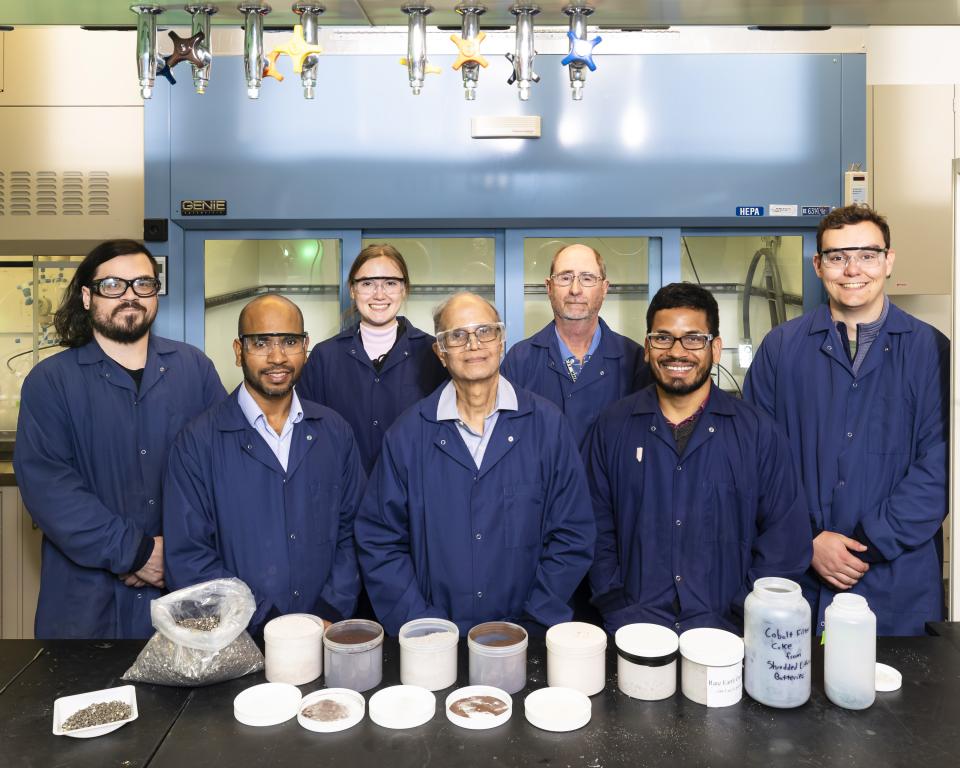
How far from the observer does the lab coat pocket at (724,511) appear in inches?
82.2

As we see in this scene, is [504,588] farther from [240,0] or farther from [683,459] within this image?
[240,0]

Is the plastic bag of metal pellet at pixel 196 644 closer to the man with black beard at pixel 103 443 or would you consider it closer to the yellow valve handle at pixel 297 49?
the man with black beard at pixel 103 443

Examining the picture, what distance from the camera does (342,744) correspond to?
1332 millimetres

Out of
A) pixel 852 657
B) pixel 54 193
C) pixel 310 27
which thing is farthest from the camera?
pixel 54 193

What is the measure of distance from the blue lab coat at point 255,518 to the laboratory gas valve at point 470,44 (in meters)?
1.01

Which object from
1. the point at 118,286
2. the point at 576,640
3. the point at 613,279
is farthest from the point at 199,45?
the point at 613,279

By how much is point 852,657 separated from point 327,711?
90 centimetres

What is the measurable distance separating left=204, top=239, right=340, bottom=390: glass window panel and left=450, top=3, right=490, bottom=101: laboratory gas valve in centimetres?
194

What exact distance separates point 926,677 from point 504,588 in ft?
3.06

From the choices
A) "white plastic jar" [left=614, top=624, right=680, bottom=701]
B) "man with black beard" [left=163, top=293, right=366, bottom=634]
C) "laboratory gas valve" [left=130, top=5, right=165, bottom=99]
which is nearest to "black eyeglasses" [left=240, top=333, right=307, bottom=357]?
"man with black beard" [left=163, top=293, right=366, bottom=634]

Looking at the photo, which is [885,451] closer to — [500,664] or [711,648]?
[711,648]

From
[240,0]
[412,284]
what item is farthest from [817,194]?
[240,0]

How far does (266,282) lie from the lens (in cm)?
372

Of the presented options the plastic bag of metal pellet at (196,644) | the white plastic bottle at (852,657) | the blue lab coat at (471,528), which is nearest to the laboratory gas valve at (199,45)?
→ the blue lab coat at (471,528)
